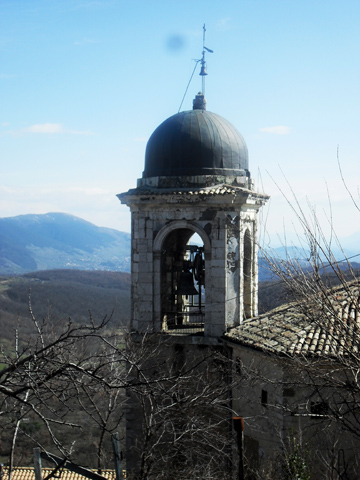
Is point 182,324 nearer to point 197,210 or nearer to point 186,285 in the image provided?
point 186,285

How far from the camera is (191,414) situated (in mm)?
13992

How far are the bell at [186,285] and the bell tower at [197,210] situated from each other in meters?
0.45

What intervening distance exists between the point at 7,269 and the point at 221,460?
17487 centimetres

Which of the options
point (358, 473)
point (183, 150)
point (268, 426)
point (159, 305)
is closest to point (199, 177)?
point (183, 150)

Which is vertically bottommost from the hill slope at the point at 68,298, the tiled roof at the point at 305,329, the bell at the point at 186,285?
the tiled roof at the point at 305,329

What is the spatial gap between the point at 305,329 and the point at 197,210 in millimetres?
3643

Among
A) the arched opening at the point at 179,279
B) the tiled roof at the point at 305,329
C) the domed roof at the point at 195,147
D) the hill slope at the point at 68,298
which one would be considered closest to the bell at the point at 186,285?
the arched opening at the point at 179,279

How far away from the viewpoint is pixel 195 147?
1461cm

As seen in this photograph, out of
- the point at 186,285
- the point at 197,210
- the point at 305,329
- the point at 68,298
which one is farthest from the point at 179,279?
the point at 68,298

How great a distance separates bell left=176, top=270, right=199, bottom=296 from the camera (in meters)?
15.4

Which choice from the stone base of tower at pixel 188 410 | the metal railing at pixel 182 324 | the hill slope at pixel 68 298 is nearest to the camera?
the stone base of tower at pixel 188 410

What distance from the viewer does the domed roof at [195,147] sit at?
1462 centimetres

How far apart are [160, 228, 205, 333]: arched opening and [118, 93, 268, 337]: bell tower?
0.14 m

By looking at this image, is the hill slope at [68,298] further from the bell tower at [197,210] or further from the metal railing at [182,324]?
the bell tower at [197,210]
